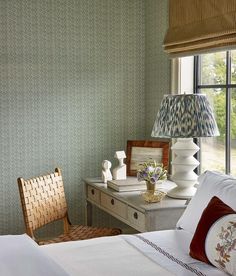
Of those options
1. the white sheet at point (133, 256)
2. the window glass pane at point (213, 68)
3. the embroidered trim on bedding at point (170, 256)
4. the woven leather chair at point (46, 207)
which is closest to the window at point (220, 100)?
the window glass pane at point (213, 68)

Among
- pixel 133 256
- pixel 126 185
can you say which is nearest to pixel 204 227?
pixel 133 256

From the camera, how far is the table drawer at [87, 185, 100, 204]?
3.94 meters

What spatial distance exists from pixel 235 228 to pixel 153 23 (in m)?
2.52

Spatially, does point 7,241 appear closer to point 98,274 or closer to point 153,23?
point 98,274

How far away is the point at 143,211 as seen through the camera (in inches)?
124

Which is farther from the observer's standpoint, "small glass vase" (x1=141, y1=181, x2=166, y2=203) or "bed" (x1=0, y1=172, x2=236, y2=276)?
"small glass vase" (x1=141, y1=181, x2=166, y2=203)

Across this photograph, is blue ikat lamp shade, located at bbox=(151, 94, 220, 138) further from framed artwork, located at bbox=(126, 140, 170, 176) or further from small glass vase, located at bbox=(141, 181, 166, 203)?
framed artwork, located at bbox=(126, 140, 170, 176)

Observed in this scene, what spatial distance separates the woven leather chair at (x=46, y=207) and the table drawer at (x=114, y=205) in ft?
0.42

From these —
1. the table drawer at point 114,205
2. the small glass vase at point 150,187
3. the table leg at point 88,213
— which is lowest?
the table leg at point 88,213

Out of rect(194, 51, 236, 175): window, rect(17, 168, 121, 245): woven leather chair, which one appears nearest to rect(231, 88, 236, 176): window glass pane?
rect(194, 51, 236, 175): window

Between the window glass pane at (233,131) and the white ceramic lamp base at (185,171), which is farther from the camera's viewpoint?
the window glass pane at (233,131)

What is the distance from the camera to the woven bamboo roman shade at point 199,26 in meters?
3.21

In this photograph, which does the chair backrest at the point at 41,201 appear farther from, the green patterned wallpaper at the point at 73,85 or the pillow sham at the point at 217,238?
the pillow sham at the point at 217,238

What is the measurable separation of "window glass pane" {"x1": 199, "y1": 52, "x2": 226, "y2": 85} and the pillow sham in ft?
4.53
